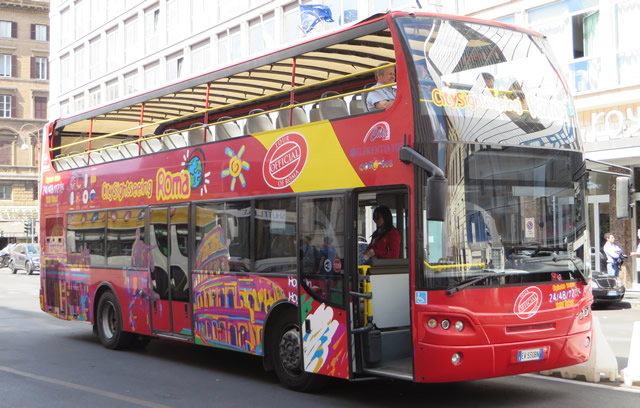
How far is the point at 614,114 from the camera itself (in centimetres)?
2216

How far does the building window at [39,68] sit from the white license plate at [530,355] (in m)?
80.0

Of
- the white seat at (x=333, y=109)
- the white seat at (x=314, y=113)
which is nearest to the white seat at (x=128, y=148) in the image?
the white seat at (x=314, y=113)

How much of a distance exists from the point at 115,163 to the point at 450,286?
7.54 m

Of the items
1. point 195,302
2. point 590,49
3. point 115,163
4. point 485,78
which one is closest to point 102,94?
point 590,49

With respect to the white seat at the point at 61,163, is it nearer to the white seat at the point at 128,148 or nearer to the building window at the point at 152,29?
the white seat at the point at 128,148

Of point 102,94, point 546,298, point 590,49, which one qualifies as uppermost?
point 102,94

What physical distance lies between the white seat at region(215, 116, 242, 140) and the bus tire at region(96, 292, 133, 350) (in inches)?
151

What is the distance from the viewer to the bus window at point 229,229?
9828 mm

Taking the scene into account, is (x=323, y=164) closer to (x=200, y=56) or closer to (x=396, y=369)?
(x=396, y=369)

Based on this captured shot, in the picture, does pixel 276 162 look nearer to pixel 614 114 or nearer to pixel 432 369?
pixel 432 369

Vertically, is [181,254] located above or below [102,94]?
below

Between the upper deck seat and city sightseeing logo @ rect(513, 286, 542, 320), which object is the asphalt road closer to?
city sightseeing logo @ rect(513, 286, 542, 320)

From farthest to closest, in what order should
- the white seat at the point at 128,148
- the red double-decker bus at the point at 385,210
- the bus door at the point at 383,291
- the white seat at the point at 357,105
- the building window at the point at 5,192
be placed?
the building window at the point at 5,192, the white seat at the point at 128,148, the white seat at the point at 357,105, the bus door at the point at 383,291, the red double-decker bus at the point at 385,210

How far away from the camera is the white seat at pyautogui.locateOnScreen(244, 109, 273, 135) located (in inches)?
387
